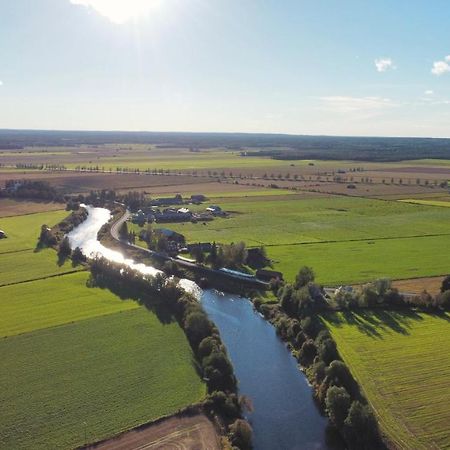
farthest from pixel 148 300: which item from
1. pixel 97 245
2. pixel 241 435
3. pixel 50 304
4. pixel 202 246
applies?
pixel 97 245

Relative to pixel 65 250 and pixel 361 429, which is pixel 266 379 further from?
pixel 65 250

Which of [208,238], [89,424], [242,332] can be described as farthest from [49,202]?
[89,424]

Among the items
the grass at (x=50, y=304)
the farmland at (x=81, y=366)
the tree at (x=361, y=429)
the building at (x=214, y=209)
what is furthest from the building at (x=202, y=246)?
the tree at (x=361, y=429)

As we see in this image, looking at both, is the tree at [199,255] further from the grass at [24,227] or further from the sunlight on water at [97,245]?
the grass at [24,227]

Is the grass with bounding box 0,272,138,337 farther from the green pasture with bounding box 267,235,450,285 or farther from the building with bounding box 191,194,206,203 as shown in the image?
the building with bounding box 191,194,206,203

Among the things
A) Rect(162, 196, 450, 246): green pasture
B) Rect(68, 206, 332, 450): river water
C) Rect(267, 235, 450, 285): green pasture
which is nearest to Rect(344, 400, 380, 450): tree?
Rect(68, 206, 332, 450): river water
